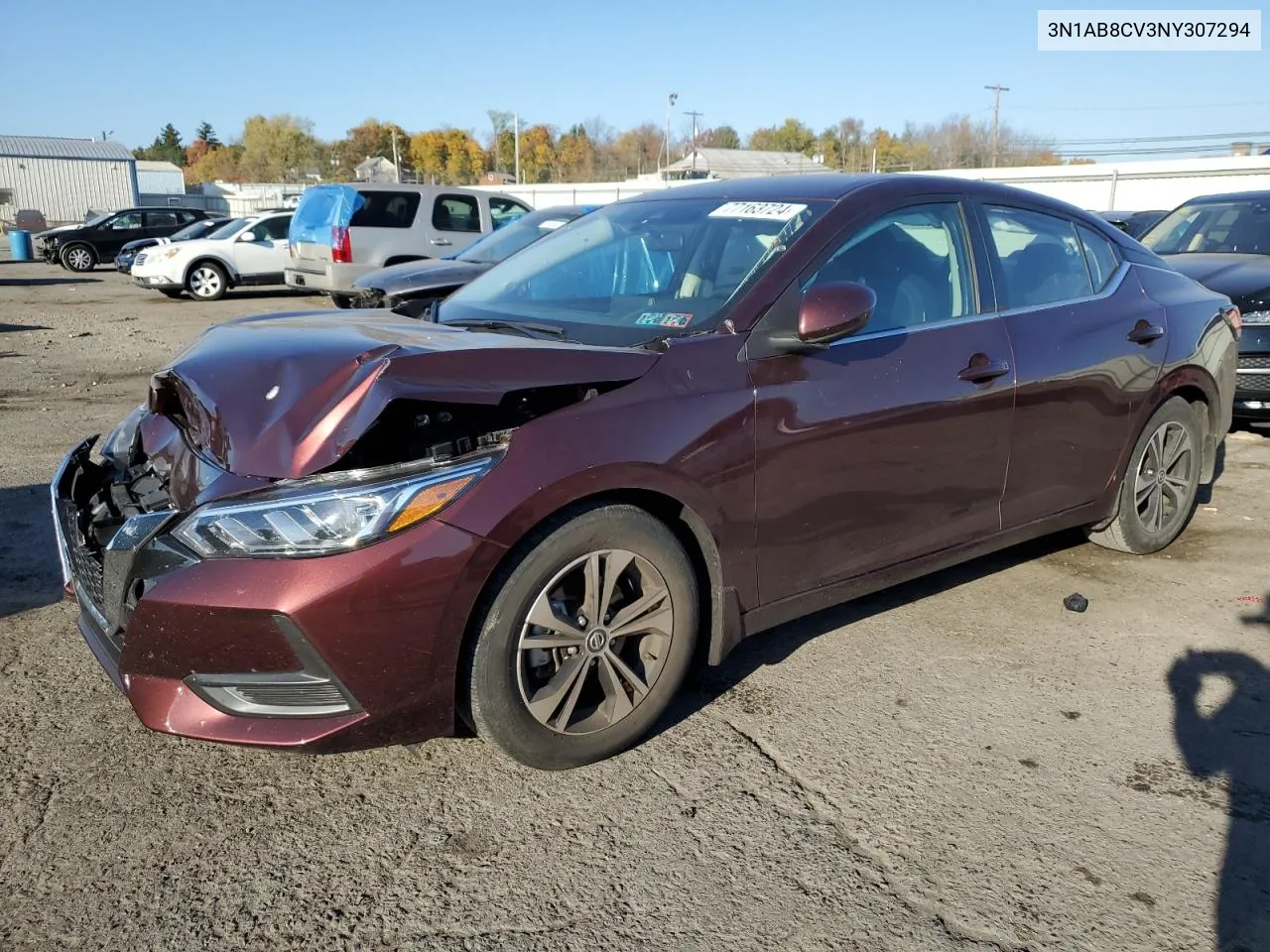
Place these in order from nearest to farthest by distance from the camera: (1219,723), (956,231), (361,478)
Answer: (361,478) → (1219,723) → (956,231)

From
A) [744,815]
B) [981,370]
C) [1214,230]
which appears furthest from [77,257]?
[744,815]

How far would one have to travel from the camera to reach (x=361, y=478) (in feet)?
8.37

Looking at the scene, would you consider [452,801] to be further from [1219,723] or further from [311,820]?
[1219,723]

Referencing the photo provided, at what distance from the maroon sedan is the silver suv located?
1053 cm

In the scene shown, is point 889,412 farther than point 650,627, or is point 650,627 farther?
point 889,412

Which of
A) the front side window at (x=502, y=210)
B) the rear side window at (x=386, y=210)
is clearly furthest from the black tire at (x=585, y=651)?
the front side window at (x=502, y=210)

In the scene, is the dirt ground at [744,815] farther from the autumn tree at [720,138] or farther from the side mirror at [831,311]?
the autumn tree at [720,138]

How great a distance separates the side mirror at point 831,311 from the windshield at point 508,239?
734 centimetres

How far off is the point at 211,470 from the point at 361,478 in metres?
0.47

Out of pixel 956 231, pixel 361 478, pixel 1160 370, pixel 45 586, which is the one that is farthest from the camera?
pixel 1160 370

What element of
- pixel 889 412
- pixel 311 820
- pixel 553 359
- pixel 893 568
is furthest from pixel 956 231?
pixel 311 820

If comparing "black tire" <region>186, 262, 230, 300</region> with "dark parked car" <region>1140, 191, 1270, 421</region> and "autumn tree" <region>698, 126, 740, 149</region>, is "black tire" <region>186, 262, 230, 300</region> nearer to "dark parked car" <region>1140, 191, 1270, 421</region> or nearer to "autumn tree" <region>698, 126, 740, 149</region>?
"dark parked car" <region>1140, 191, 1270, 421</region>

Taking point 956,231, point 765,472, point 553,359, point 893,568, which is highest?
point 956,231

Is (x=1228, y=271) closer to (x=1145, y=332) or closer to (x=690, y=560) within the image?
(x=1145, y=332)
